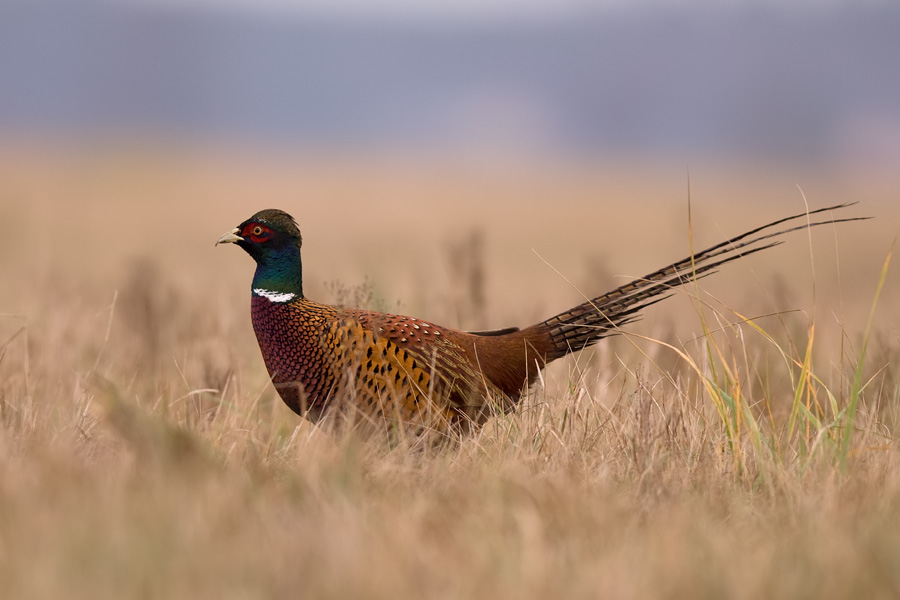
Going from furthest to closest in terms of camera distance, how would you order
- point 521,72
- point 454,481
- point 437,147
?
1. point 521,72
2. point 437,147
3. point 454,481

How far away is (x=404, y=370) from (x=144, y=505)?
5.48 feet

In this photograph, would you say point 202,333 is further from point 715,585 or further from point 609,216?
point 609,216

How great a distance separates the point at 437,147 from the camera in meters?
104

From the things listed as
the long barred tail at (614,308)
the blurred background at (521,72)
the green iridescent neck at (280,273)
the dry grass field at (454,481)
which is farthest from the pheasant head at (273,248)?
the blurred background at (521,72)

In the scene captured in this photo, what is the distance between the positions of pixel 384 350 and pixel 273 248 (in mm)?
695

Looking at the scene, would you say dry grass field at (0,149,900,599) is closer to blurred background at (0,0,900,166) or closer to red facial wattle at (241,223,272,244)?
red facial wattle at (241,223,272,244)

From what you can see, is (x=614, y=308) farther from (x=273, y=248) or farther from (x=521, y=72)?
(x=521, y=72)

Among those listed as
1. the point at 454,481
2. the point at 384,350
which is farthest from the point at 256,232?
the point at 454,481

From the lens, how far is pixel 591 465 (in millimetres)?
3318

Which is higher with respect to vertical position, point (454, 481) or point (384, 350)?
point (384, 350)

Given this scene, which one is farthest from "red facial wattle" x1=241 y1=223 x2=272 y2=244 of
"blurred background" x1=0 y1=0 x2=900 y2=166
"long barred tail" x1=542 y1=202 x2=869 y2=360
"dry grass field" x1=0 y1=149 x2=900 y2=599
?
"blurred background" x1=0 y1=0 x2=900 y2=166

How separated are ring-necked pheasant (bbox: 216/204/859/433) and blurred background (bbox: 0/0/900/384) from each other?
1.62m

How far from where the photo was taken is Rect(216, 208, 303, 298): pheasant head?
4.37m

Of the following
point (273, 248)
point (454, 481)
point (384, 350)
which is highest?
point (273, 248)
